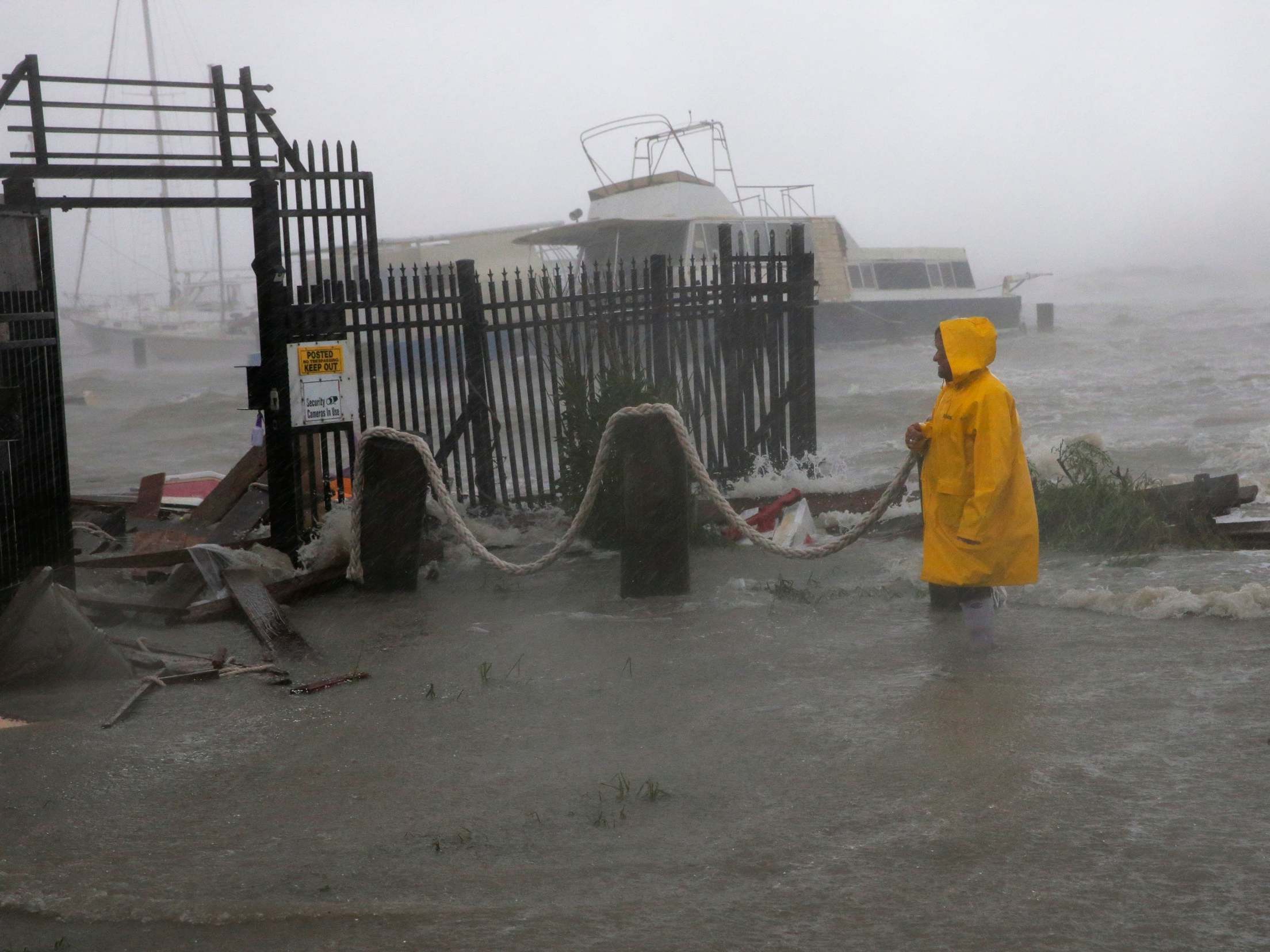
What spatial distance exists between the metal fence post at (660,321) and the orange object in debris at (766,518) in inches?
59.5

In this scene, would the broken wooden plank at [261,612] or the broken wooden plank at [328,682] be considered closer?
the broken wooden plank at [328,682]

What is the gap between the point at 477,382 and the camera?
8.95m

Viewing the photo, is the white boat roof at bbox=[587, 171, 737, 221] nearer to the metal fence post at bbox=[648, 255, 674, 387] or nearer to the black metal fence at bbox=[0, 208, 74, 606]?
the metal fence post at bbox=[648, 255, 674, 387]

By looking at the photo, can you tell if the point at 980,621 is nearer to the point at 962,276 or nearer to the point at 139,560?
the point at 139,560

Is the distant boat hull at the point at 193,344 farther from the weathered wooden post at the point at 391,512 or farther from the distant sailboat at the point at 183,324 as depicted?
the weathered wooden post at the point at 391,512

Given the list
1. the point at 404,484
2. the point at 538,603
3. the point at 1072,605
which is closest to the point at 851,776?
the point at 1072,605

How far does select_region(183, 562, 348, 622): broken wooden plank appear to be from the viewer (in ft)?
22.7

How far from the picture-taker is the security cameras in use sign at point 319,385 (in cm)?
805

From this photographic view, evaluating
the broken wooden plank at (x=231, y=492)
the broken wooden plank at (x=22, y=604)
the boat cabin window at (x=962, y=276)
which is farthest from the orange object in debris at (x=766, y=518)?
the boat cabin window at (x=962, y=276)

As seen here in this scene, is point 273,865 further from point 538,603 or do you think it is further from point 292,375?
point 292,375

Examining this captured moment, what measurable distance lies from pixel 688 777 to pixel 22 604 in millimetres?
3611

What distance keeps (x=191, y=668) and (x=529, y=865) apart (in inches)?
117

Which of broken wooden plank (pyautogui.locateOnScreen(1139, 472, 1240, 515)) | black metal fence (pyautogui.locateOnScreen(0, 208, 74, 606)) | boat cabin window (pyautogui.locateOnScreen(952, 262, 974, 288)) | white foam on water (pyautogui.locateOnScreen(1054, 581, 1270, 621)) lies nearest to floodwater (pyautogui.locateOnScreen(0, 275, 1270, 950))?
white foam on water (pyautogui.locateOnScreen(1054, 581, 1270, 621))

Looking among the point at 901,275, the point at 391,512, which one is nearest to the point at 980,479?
the point at 391,512
